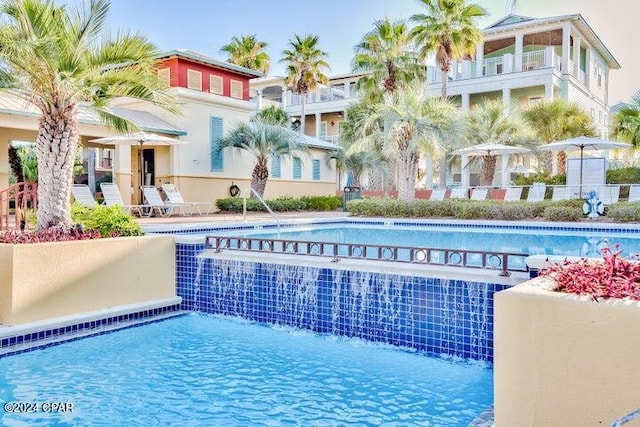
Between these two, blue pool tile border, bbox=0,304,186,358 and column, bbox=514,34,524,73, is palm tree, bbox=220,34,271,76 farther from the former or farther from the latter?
blue pool tile border, bbox=0,304,186,358

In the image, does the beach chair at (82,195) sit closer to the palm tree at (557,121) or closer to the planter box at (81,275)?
the planter box at (81,275)

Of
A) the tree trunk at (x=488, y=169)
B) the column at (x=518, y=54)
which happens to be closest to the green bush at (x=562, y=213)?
the tree trunk at (x=488, y=169)

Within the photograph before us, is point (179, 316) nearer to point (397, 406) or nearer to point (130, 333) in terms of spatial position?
point (130, 333)

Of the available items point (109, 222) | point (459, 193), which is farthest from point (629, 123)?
point (109, 222)

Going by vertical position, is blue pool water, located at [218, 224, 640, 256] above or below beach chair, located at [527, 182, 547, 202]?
below

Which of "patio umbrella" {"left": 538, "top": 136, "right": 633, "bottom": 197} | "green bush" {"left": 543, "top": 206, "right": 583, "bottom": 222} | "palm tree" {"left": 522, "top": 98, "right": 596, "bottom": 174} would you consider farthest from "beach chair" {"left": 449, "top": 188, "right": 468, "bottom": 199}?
"green bush" {"left": 543, "top": 206, "right": 583, "bottom": 222}

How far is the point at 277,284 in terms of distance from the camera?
6.90 metres

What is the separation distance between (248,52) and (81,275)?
3273cm

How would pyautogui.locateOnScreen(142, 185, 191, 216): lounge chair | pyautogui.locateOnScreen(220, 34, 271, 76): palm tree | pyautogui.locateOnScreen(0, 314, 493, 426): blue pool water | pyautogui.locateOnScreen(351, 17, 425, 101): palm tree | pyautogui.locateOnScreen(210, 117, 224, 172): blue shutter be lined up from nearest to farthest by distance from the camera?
pyautogui.locateOnScreen(0, 314, 493, 426): blue pool water, pyautogui.locateOnScreen(142, 185, 191, 216): lounge chair, pyautogui.locateOnScreen(210, 117, 224, 172): blue shutter, pyautogui.locateOnScreen(351, 17, 425, 101): palm tree, pyautogui.locateOnScreen(220, 34, 271, 76): palm tree

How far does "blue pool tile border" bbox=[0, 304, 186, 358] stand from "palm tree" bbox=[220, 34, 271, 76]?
3155 cm

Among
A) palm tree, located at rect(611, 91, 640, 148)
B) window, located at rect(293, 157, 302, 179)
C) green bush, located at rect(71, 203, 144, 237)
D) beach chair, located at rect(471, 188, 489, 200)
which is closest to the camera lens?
green bush, located at rect(71, 203, 144, 237)

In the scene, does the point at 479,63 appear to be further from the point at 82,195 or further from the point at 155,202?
the point at 82,195

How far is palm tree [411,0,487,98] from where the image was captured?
23562mm

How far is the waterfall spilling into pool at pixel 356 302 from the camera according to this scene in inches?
218
